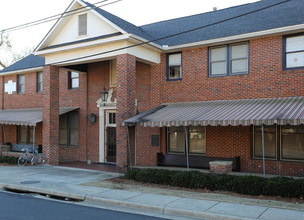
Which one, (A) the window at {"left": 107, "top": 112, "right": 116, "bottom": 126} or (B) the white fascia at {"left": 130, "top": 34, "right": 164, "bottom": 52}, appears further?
(A) the window at {"left": 107, "top": 112, "right": 116, "bottom": 126}

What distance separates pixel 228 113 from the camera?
444 inches

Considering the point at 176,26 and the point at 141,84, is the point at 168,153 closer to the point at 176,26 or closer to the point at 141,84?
the point at 141,84

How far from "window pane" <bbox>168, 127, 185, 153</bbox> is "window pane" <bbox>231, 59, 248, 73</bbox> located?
149 inches

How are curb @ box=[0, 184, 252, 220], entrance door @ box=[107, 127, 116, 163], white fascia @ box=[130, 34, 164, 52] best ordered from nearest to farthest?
curb @ box=[0, 184, 252, 220] < white fascia @ box=[130, 34, 164, 52] < entrance door @ box=[107, 127, 116, 163]

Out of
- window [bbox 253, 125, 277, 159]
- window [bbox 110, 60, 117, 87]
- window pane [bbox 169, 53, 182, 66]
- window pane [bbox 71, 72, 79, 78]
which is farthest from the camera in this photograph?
window pane [bbox 71, 72, 79, 78]

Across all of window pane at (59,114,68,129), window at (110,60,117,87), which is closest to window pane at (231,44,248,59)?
window at (110,60,117,87)

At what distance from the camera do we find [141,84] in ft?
52.8

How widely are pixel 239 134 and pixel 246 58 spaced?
335 centimetres

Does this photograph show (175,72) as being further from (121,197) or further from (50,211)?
(50,211)

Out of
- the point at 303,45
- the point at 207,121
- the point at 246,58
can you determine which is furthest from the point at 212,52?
the point at 207,121

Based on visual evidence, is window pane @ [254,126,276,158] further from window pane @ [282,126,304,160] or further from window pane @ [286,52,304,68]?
window pane @ [286,52,304,68]

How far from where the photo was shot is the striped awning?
973 centimetres

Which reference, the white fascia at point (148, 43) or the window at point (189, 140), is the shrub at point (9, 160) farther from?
the white fascia at point (148, 43)

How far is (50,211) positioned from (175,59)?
32.0 ft
